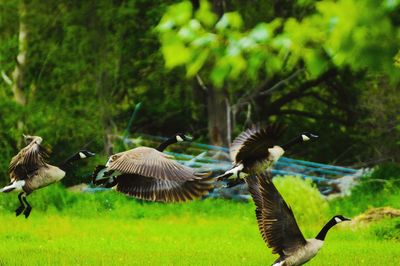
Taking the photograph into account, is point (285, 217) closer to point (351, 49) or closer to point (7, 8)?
point (351, 49)

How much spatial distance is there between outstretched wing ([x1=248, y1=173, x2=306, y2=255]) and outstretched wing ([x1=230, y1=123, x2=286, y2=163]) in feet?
→ 1.02

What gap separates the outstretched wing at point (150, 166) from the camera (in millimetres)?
8258

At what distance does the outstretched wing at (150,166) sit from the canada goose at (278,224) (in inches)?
28.5

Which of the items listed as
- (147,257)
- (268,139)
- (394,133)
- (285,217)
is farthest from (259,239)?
(394,133)

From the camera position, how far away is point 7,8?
24.8 metres

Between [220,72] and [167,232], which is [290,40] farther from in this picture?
[167,232]

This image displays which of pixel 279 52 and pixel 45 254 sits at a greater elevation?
pixel 279 52

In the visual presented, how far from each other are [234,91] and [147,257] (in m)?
15.0

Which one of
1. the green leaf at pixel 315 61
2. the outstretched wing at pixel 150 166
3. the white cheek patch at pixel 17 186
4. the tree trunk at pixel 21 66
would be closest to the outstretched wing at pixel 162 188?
the outstretched wing at pixel 150 166

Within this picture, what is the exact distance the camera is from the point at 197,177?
8562mm

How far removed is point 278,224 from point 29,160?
286cm

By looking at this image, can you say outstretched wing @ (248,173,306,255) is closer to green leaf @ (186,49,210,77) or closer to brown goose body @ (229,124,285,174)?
brown goose body @ (229,124,285,174)

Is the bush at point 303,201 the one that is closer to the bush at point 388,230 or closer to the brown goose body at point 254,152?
the bush at point 388,230

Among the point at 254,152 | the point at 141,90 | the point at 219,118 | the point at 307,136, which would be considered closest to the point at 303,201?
the point at 219,118
